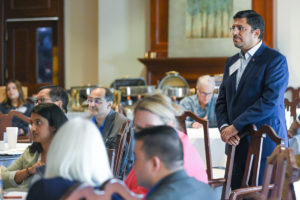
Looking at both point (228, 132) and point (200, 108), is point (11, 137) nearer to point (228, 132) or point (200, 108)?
point (228, 132)

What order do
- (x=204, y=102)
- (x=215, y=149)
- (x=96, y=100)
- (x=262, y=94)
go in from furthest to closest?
(x=204, y=102) → (x=215, y=149) → (x=96, y=100) → (x=262, y=94)

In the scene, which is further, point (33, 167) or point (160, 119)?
point (33, 167)

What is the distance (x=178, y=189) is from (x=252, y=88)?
153 centimetres

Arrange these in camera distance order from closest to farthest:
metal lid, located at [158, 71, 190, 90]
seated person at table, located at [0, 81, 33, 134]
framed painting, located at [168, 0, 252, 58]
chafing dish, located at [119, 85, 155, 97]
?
seated person at table, located at [0, 81, 33, 134] → chafing dish, located at [119, 85, 155, 97] → metal lid, located at [158, 71, 190, 90] → framed painting, located at [168, 0, 252, 58]

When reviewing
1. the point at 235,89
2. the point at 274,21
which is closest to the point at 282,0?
the point at 274,21

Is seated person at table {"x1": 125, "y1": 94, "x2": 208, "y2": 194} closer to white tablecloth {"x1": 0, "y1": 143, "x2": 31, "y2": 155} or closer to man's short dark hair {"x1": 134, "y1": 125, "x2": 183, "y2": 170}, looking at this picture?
man's short dark hair {"x1": 134, "y1": 125, "x2": 183, "y2": 170}

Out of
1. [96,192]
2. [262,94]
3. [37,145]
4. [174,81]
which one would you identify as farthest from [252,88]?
[174,81]

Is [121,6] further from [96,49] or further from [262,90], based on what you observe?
[262,90]

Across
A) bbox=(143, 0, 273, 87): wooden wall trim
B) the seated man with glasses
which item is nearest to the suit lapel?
the seated man with glasses

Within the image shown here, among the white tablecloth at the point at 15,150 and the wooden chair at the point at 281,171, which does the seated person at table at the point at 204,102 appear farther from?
the wooden chair at the point at 281,171

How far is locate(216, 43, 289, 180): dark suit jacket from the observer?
2.79 meters

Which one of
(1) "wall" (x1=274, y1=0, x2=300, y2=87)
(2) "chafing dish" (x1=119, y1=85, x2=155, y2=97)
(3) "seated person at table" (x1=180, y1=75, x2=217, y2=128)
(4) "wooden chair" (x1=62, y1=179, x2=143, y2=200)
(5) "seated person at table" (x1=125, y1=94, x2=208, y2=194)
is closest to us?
(4) "wooden chair" (x1=62, y1=179, x2=143, y2=200)

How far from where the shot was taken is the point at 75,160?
137 centimetres

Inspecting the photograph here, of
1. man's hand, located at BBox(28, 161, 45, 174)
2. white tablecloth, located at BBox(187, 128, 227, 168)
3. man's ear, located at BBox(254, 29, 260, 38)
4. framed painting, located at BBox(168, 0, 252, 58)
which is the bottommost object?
white tablecloth, located at BBox(187, 128, 227, 168)
